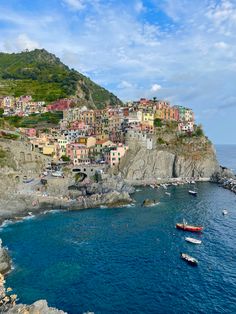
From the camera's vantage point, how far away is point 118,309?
3278cm

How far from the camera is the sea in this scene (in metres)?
34.7

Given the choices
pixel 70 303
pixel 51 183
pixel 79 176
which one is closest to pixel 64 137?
pixel 79 176

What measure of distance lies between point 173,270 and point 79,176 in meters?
50.0

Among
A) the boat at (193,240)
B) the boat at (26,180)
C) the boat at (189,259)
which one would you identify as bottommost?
the boat at (189,259)

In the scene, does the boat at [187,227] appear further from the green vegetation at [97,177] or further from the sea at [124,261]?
the green vegetation at [97,177]

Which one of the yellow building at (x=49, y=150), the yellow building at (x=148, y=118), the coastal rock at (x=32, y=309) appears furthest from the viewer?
the yellow building at (x=148, y=118)

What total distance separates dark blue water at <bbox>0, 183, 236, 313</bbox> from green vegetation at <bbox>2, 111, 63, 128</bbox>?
6255 cm

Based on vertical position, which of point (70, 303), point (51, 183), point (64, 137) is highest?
point (64, 137)

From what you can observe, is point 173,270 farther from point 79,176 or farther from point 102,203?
point 79,176

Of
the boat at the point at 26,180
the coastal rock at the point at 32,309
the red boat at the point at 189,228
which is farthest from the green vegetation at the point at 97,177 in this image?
the coastal rock at the point at 32,309

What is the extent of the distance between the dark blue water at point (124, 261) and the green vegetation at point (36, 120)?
62553 millimetres

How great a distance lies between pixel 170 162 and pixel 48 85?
85.9 m

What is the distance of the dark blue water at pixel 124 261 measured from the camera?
34719mm

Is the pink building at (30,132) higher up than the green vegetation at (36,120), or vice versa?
the green vegetation at (36,120)
